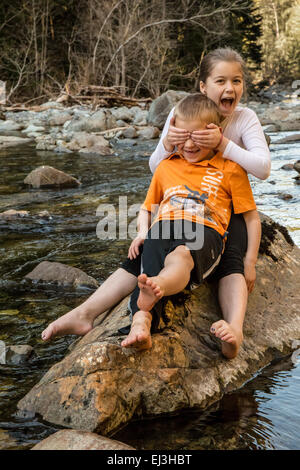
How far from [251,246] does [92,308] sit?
88 cm

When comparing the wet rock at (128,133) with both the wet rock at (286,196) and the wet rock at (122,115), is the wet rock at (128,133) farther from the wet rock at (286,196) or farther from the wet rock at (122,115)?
the wet rock at (286,196)

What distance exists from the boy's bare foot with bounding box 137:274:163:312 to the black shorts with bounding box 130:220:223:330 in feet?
0.42

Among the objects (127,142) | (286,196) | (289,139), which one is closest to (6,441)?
Result: (286,196)

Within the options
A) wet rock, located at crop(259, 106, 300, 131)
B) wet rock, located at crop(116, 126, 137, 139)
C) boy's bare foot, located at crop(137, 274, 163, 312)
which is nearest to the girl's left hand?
boy's bare foot, located at crop(137, 274, 163, 312)

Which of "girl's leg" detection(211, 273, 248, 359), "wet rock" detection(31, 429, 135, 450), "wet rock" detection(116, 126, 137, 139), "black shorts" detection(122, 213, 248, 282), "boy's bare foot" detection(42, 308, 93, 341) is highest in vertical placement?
"black shorts" detection(122, 213, 248, 282)

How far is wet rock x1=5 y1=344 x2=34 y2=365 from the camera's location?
256 centimetres

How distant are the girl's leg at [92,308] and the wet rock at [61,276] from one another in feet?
A: 2.72

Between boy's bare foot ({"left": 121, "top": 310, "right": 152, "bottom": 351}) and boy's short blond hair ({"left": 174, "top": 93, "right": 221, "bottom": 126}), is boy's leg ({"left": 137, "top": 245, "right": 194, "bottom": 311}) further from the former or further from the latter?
boy's short blond hair ({"left": 174, "top": 93, "right": 221, "bottom": 126})

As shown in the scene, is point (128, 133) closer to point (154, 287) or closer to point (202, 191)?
point (202, 191)

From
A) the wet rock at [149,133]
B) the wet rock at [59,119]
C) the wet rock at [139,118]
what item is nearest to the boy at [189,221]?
the wet rock at [149,133]

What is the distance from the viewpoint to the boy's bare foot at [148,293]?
83.2 inches
